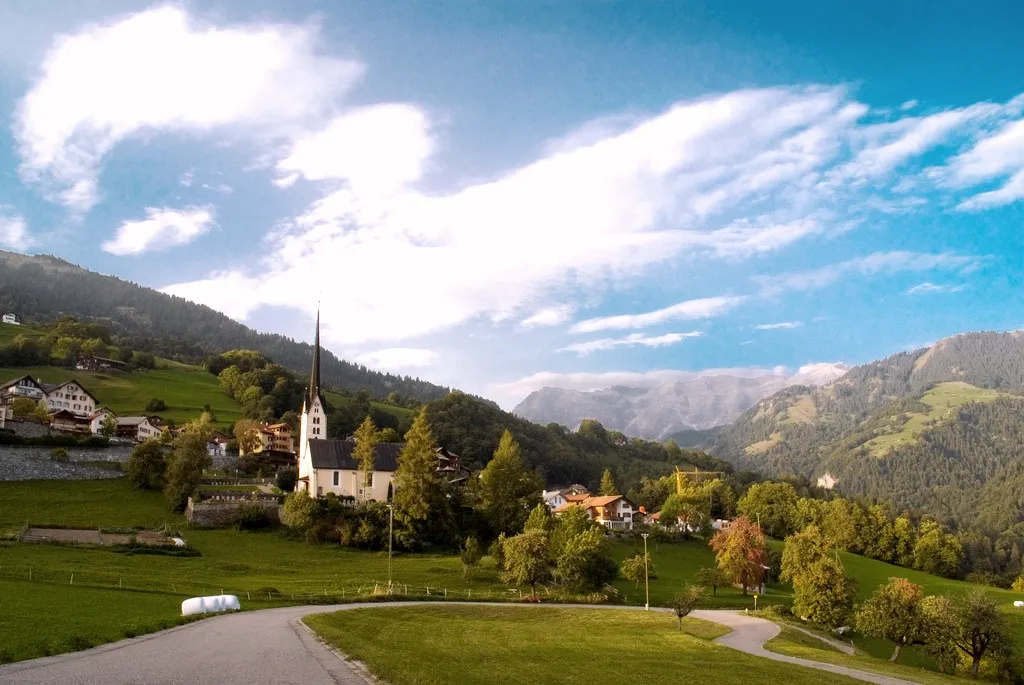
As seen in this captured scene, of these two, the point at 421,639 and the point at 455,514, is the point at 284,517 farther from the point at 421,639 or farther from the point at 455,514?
the point at 421,639

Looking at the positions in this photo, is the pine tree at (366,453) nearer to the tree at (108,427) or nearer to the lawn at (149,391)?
the tree at (108,427)

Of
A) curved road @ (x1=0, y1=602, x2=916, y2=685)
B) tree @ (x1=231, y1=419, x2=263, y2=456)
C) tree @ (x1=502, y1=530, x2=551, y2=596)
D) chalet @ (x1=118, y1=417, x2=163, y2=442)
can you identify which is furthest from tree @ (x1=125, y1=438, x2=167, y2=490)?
curved road @ (x1=0, y1=602, x2=916, y2=685)

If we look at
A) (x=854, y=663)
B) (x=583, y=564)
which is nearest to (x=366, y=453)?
(x=583, y=564)

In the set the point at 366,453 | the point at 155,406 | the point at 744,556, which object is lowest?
the point at 744,556

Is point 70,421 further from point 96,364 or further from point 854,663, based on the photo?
point 854,663

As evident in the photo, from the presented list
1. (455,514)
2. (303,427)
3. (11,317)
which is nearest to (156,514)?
(303,427)

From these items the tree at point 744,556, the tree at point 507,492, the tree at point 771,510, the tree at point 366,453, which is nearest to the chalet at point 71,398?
the tree at point 366,453

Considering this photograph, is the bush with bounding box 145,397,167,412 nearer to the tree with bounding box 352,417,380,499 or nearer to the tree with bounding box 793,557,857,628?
the tree with bounding box 352,417,380,499
